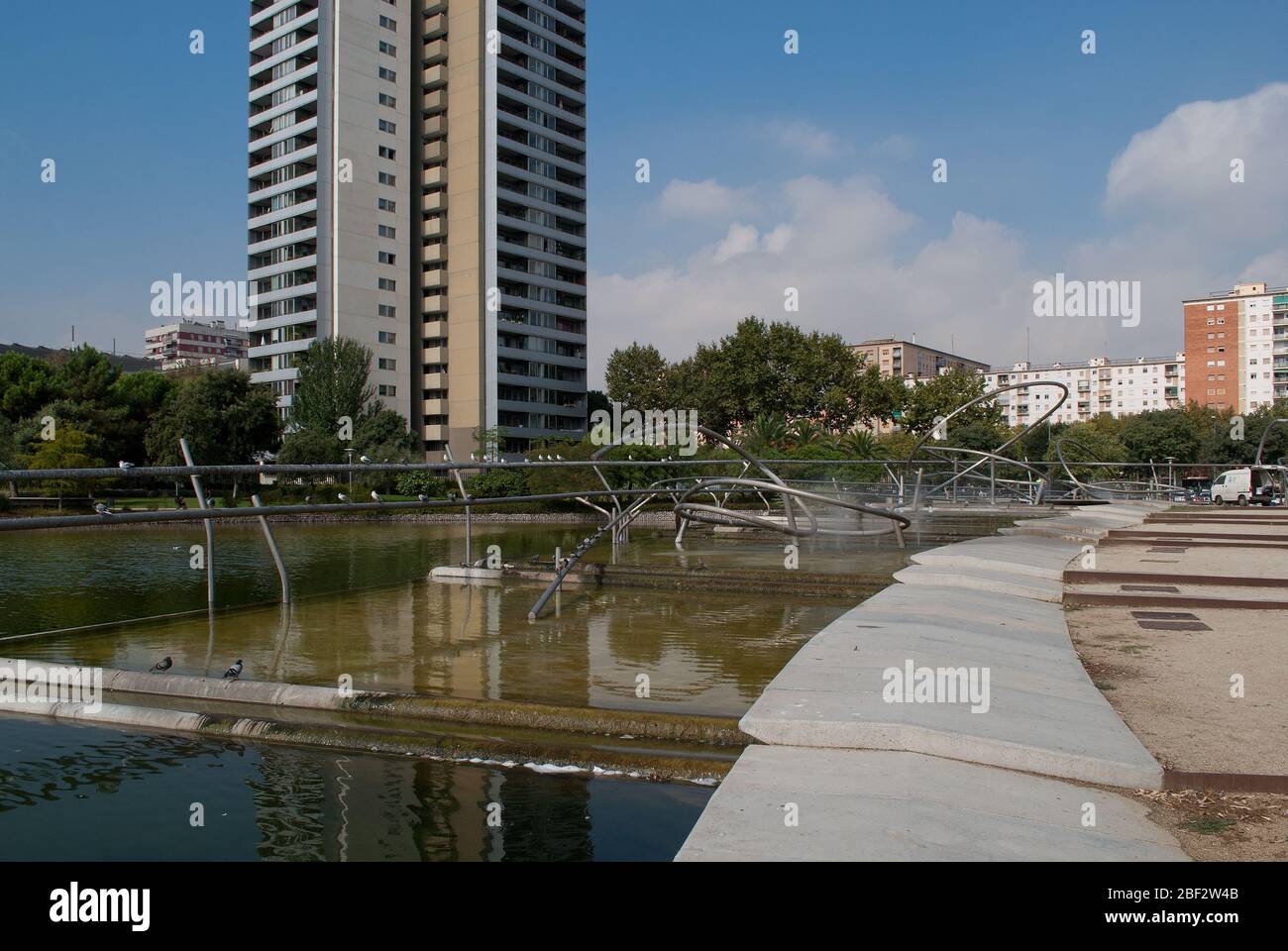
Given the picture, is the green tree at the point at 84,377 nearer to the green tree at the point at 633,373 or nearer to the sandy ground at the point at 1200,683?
the green tree at the point at 633,373

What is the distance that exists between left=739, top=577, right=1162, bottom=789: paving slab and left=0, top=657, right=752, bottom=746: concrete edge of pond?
0.32 metres

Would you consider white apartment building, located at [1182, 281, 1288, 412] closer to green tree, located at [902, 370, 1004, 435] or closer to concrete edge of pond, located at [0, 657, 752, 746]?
green tree, located at [902, 370, 1004, 435]

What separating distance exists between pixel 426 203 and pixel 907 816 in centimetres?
7400

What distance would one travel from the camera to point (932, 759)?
13.6 ft

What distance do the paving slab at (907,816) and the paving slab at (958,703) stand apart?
0.11m

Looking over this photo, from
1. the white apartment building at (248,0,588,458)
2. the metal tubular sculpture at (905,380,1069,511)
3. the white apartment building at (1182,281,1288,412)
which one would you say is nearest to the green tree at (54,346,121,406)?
the white apartment building at (248,0,588,458)

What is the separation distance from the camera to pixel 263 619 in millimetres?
8273

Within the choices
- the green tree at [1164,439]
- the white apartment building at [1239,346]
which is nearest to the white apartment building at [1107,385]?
the white apartment building at [1239,346]

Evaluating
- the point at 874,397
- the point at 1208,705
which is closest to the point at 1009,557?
the point at 1208,705

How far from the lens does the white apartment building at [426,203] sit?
65250 mm
